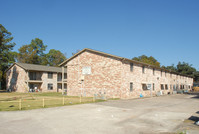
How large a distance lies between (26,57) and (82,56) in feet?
138

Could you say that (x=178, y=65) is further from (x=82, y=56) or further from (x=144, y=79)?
(x=82, y=56)

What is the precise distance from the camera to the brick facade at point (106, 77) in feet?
77.6

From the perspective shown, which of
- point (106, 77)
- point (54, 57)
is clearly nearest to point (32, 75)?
point (106, 77)

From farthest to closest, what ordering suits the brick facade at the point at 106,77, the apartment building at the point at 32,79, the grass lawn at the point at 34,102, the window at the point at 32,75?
the window at the point at 32,75 → the apartment building at the point at 32,79 → the brick facade at the point at 106,77 → the grass lawn at the point at 34,102

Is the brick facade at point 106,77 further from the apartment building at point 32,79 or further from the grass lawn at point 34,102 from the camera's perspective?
the apartment building at point 32,79

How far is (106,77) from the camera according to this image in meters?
24.7

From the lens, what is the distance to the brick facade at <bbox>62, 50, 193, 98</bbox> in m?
23.6

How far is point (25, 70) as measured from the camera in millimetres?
40906

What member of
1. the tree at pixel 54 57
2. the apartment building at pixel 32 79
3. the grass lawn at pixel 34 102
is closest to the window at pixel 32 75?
the apartment building at pixel 32 79

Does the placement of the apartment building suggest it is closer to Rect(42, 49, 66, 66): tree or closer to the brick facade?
the brick facade

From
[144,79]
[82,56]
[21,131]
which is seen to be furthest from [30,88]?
[21,131]

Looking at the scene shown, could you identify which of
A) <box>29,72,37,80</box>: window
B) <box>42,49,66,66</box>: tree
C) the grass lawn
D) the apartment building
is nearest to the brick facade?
the grass lawn

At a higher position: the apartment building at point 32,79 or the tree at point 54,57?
the tree at point 54,57

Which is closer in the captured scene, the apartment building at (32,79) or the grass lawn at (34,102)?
the grass lawn at (34,102)
